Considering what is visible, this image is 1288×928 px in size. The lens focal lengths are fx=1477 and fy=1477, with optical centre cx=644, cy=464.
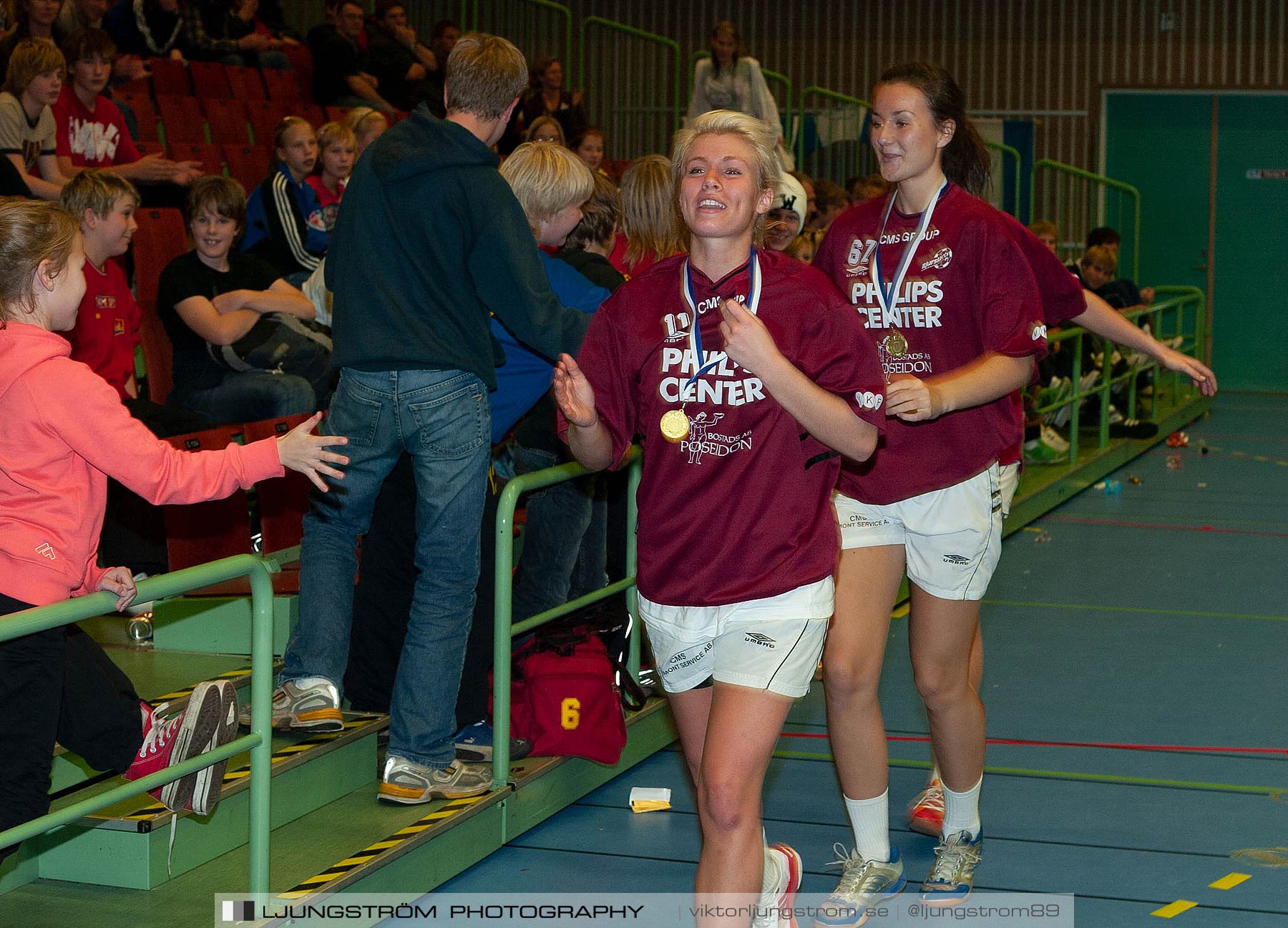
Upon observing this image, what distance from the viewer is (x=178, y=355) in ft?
17.3

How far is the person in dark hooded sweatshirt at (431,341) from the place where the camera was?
3602 millimetres

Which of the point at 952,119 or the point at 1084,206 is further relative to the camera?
the point at 1084,206

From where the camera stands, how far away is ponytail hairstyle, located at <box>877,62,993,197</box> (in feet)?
11.3

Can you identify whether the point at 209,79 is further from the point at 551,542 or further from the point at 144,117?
the point at 551,542

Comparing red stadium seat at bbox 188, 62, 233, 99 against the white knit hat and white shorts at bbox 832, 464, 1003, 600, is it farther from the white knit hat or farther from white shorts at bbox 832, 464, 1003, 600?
white shorts at bbox 832, 464, 1003, 600

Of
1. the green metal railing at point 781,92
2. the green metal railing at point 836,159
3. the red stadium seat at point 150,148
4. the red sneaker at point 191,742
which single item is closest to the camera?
the red sneaker at point 191,742

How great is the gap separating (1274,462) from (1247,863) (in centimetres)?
765

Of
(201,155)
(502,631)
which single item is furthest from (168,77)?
(502,631)

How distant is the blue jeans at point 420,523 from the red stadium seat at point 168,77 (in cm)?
606

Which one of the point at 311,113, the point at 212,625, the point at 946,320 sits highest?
the point at 311,113

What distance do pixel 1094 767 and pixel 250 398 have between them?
311 centimetres

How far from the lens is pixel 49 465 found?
2697mm

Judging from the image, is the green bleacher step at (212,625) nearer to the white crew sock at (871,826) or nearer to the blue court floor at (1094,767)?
the blue court floor at (1094,767)

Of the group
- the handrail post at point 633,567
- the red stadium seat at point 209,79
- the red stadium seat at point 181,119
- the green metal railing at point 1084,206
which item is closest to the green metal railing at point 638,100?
the green metal railing at point 1084,206
